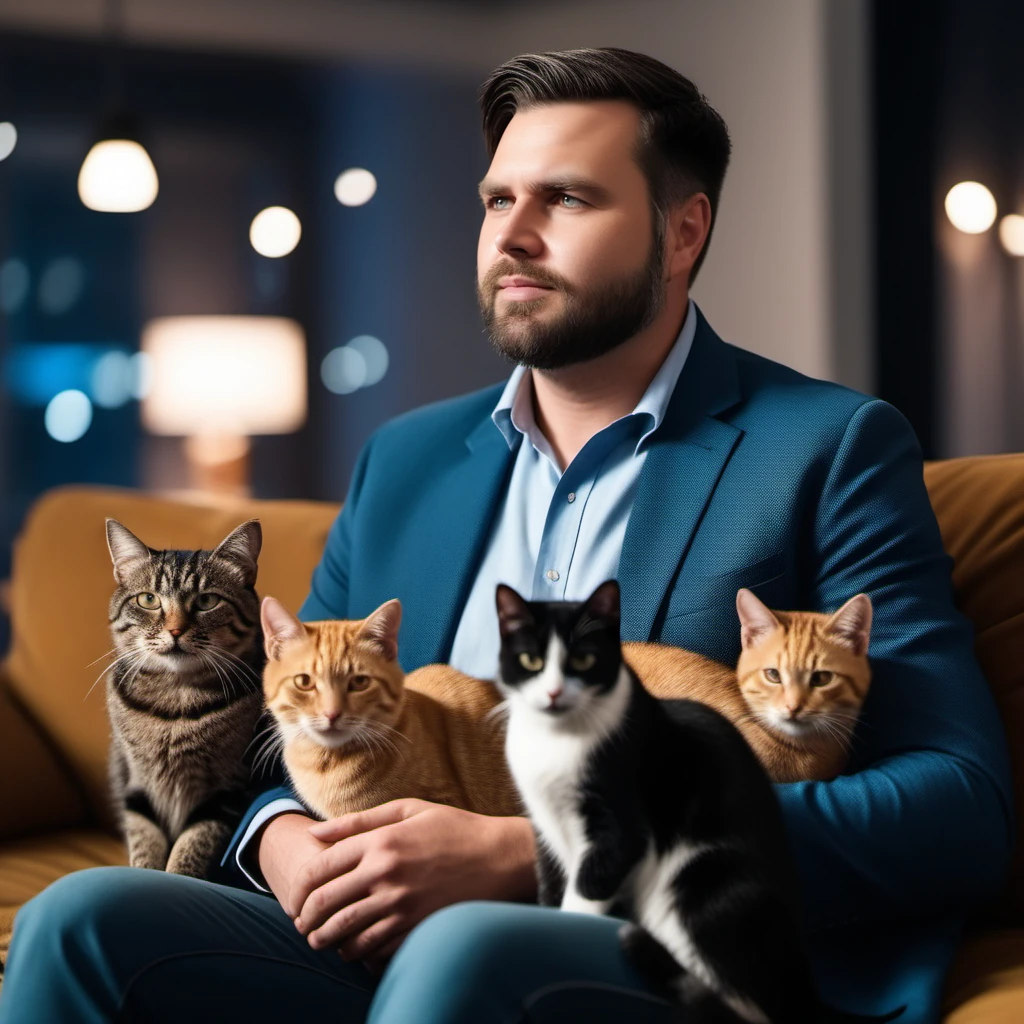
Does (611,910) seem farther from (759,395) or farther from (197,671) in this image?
(759,395)

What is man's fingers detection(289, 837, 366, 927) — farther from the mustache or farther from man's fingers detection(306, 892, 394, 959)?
the mustache

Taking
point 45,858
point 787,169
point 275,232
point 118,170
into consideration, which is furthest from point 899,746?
point 275,232

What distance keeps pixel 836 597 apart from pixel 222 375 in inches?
60.6

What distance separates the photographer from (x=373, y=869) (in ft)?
3.41

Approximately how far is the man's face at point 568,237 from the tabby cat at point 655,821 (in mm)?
414

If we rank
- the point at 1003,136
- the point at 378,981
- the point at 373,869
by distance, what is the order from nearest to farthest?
1. the point at 373,869
2. the point at 378,981
3. the point at 1003,136

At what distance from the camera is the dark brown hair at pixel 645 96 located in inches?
49.2

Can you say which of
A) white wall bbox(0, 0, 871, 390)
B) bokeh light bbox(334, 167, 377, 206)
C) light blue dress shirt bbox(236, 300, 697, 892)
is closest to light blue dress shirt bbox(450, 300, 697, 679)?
light blue dress shirt bbox(236, 300, 697, 892)

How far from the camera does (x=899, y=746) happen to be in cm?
112

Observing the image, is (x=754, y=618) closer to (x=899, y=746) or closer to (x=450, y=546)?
(x=899, y=746)

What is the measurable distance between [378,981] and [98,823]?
40.2 inches

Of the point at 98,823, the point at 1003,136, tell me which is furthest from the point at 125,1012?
the point at 1003,136

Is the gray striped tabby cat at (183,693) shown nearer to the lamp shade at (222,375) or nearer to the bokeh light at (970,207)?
the lamp shade at (222,375)

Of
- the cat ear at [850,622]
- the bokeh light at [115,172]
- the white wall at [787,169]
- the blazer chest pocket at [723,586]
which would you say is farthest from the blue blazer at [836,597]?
the bokeh light at [115,172]
